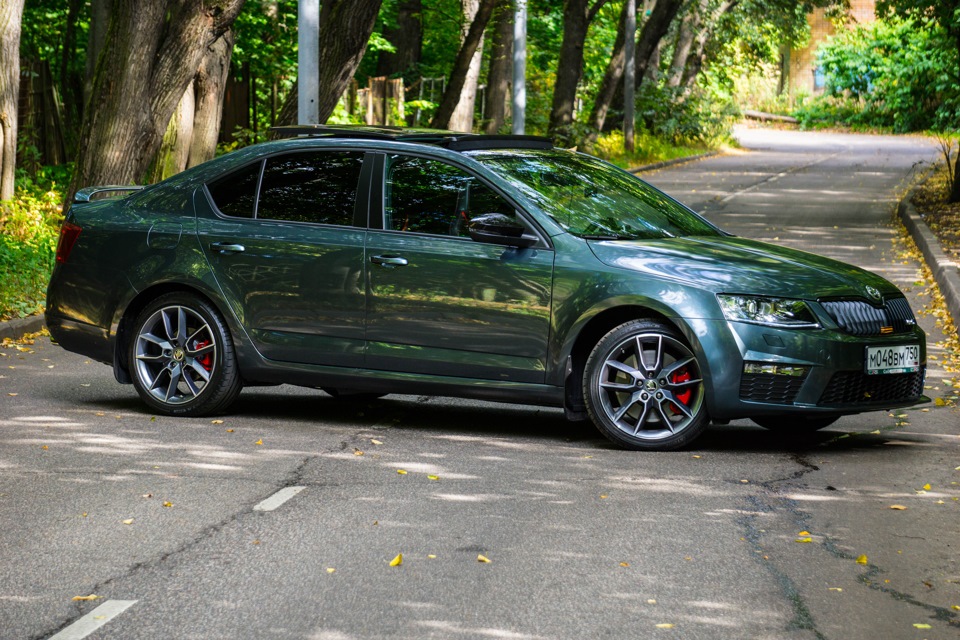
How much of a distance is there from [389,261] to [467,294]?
20.3 inches

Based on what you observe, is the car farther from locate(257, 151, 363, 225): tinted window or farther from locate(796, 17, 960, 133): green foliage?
locate(796, 17, 960, 133): green foliage

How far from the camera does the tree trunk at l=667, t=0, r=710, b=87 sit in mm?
49750

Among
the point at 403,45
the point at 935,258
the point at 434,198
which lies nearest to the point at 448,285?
the point at 434,198

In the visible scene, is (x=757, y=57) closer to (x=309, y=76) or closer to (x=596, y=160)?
(x=309, y=76)

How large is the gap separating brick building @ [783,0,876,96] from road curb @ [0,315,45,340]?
7401 centimetres

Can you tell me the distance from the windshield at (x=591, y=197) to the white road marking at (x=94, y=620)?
375 centimetres

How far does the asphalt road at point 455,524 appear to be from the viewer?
5.00 m

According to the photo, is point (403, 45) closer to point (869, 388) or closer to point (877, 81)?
point (869, 388)

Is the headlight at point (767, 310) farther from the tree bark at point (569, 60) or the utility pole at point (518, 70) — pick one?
the tree bark at point (569, 60)

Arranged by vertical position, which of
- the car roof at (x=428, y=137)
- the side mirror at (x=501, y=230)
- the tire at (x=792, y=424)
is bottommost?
the tire at (x=792, y=424)

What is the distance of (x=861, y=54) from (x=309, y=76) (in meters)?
56.5

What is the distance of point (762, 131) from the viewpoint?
66.7m

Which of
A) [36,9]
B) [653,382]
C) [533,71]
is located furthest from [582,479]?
[533,71]

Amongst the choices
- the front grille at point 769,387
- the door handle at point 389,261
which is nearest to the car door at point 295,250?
the door handle at point 389,261
